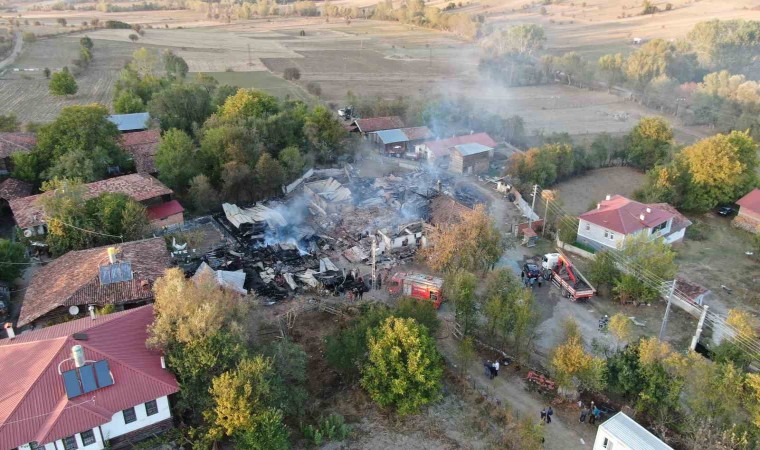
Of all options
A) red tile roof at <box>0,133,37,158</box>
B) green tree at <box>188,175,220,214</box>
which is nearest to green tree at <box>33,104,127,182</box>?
red tile roof at <box>0,133,37,158</box>

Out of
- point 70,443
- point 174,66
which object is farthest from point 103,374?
point 174,66

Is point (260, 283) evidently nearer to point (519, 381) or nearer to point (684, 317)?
point (519, 381)

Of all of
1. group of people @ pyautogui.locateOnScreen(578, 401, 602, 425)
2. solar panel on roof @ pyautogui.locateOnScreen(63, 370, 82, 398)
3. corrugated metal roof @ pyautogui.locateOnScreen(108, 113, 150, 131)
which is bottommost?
group of people @ pyautogui.locateOnScreen(578, 401, 602, 425)

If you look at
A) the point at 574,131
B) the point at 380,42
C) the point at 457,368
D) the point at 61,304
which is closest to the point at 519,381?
the point at 457,368

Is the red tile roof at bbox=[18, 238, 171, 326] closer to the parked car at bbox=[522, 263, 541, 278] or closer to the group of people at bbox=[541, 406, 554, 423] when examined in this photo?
the group of people at bbox=[541, 406, 554, 423]

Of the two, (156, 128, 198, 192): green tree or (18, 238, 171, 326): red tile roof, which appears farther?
(156, 128, 198, 192): green tree

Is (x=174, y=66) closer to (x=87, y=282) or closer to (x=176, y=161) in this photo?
(x=176, y=161)
